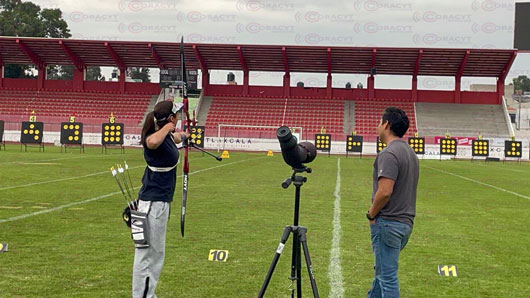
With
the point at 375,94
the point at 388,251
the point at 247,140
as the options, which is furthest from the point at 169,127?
the point at 375,94

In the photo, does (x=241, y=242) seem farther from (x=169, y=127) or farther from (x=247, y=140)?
(x=247, y=140)

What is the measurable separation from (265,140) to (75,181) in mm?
30344

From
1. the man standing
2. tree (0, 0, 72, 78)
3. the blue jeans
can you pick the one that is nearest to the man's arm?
the man standing

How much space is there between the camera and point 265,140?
158ft

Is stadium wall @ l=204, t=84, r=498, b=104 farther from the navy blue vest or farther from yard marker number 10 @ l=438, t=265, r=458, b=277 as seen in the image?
the navy blue vest

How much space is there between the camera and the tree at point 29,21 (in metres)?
86.9

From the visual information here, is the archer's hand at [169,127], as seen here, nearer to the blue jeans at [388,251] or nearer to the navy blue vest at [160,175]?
the navy blue vest at [160,175]

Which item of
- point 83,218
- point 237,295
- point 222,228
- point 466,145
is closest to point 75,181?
point 83,218

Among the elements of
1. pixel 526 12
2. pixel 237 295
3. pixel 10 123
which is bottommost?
pixel 237 295

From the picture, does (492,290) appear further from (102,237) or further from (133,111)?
(133,111)

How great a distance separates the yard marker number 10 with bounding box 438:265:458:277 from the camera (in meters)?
7.64

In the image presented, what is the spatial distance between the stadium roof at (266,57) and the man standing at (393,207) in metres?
51.0

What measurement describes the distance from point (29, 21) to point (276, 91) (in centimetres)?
4534

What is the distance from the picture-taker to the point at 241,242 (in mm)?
9320
